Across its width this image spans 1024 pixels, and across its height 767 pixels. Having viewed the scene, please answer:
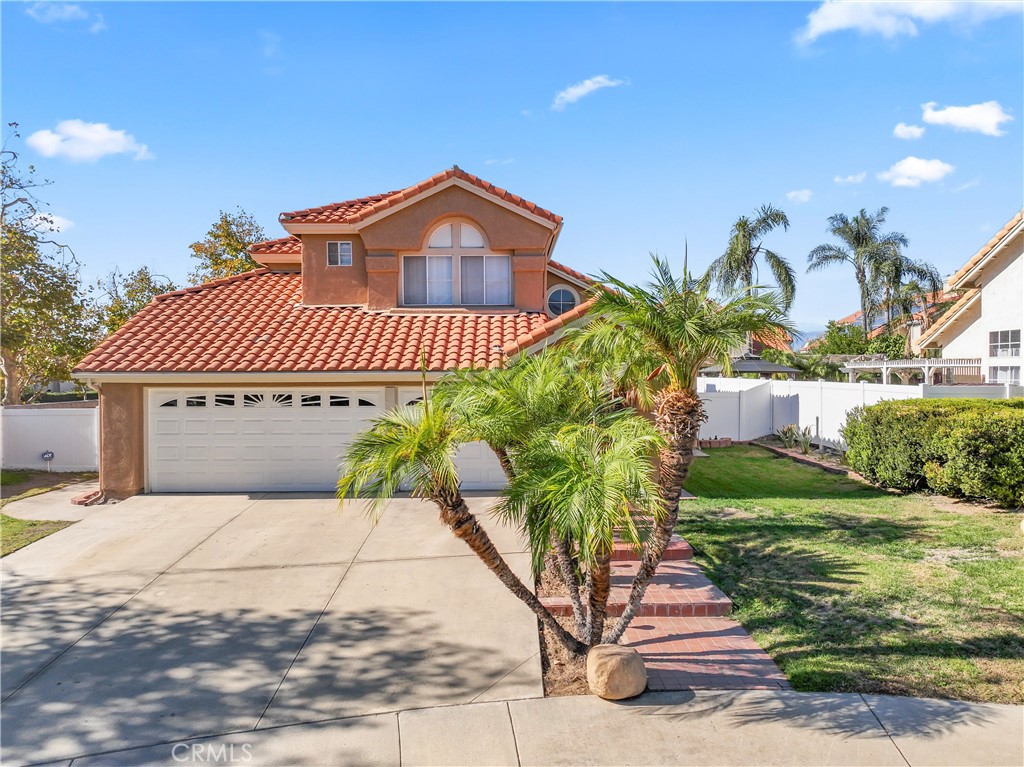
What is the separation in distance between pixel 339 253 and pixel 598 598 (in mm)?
11853

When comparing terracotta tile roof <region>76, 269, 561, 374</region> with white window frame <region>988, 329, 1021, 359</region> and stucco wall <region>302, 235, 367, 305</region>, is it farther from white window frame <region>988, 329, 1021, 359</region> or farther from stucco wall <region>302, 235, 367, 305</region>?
white window frame <region>988, 329, 1021, 359</region>

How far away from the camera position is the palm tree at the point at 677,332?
5117mm

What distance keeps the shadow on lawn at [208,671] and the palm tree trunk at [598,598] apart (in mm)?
786

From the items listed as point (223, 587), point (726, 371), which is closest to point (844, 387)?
point (726, 371)

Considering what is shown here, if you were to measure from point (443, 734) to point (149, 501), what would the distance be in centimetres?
1000

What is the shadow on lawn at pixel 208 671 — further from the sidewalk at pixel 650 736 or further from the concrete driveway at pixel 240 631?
the sidewalk at pixel 650 736

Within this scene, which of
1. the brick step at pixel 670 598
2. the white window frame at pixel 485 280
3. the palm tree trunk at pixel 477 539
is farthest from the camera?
the white window frame at pixel 485 280

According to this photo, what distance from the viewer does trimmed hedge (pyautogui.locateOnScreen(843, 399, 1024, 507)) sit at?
11.1 m

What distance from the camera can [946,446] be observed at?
38.5 feet

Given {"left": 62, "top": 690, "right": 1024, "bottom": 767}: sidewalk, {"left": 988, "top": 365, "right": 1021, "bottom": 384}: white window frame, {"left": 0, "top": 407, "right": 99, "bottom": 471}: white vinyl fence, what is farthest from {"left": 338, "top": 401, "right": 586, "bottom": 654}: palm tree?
{"left": 988, "top": 365, "right": 1021, "bottom": 384}: white window frame

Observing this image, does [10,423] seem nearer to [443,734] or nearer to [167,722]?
[167,722]

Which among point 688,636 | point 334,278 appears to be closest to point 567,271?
point 334,278

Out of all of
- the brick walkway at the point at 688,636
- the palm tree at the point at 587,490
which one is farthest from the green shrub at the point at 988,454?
the palm tree at the point at 587,490

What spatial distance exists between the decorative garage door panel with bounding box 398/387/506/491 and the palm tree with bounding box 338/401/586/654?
7.75 meters
